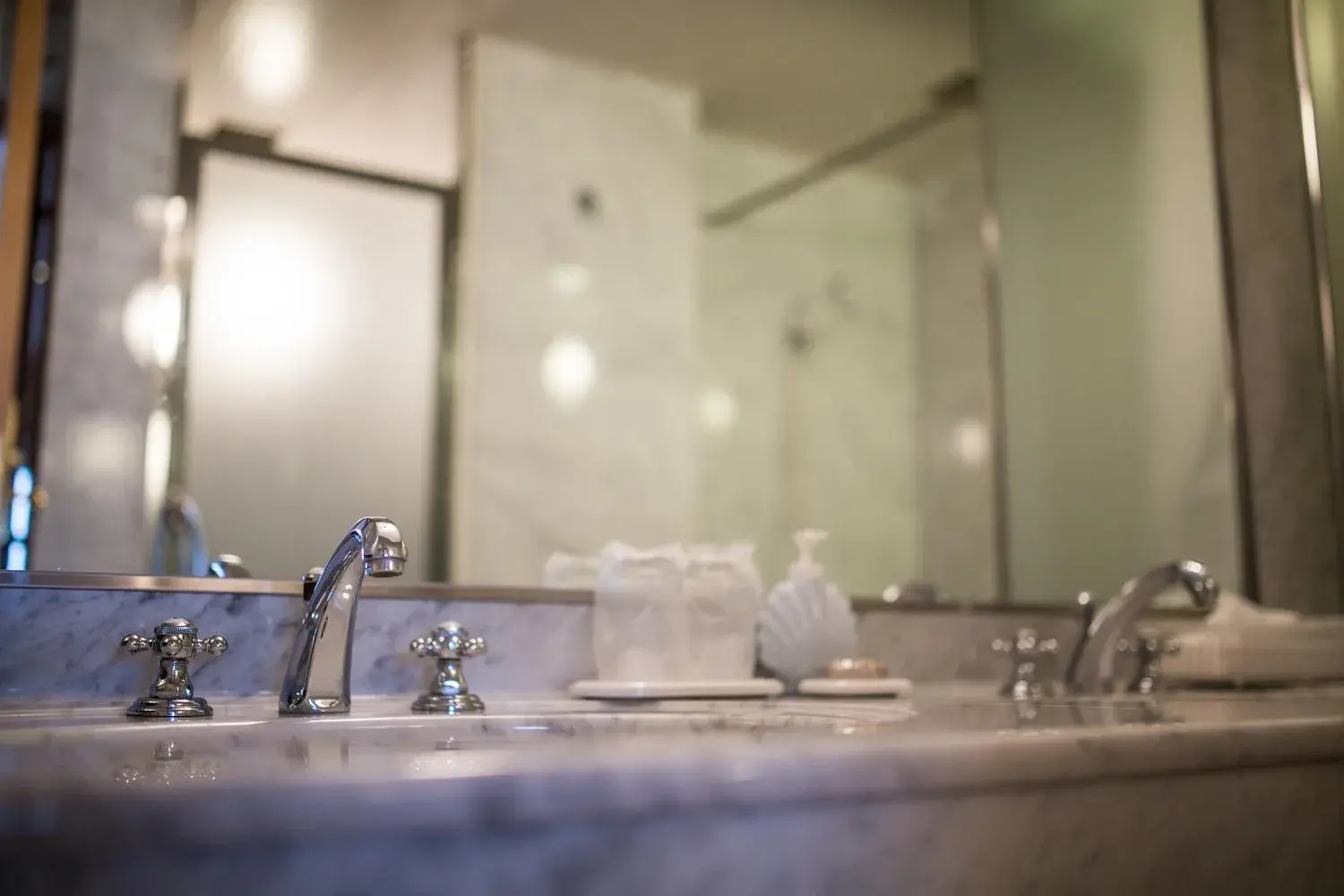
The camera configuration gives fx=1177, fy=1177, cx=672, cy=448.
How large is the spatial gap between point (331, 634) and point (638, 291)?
60 cm

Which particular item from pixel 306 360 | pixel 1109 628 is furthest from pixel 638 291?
pixel 1109 628

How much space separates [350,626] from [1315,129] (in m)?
1.70

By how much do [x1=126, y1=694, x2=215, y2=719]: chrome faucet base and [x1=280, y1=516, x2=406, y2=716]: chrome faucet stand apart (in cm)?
6

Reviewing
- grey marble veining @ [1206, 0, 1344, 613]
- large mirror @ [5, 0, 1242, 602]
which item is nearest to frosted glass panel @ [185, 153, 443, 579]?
large mirror @ [5, 0, 1242, 602]

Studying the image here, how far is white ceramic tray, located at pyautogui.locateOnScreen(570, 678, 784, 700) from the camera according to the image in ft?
3.63

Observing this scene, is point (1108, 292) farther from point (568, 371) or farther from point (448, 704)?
point (448, 704)

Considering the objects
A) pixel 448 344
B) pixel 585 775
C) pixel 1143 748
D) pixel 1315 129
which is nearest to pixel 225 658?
pixel 448 344

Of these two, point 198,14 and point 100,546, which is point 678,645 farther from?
point 198,14

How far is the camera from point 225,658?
1.01 meters

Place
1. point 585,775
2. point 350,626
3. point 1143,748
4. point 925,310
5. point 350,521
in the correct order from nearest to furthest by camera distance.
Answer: point 585,775
point 1143,748
point 350,626
point 350,521
point 925,310

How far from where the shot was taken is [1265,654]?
1.48 m

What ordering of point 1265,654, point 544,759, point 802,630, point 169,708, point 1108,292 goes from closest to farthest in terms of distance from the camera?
point 544,759 < point 169,708 < point 802,630 < point 1265,654 < point 1108,292

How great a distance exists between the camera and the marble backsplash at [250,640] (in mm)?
943

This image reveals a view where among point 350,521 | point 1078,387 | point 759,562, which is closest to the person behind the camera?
point 350,521
